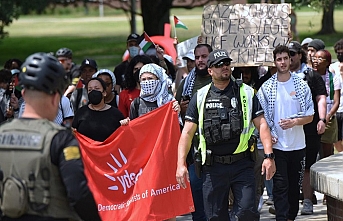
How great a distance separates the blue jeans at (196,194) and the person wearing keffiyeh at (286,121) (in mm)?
793

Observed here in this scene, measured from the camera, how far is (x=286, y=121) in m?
8.50

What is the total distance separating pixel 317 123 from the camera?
9.71m

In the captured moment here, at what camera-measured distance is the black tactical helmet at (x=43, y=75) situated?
434 centimetres

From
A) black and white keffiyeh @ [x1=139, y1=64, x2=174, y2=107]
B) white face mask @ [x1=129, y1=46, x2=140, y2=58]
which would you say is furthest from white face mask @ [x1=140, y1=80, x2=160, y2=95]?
white face mask @ [x1=129, y1=46, x2=140, y2=58]

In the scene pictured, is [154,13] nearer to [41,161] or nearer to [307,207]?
[307,207]

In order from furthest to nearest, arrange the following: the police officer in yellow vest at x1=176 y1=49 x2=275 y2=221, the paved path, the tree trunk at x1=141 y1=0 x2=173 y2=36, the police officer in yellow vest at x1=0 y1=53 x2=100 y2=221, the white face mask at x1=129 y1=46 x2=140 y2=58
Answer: the tree trunk at x1=141 y1=0 x2=173 y2=36, the white face mask at x1=129 y1=46 x2=140 y2=58, the paved path, the police officer in yellow vest at x1=176 y1=49 x2=275 y2=221, the police officer in yellow vest at x1=0 y1=53 x2=100 y2=221

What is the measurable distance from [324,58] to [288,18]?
2.23 ft

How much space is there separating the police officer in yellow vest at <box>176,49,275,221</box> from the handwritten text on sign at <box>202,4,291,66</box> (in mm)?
2834

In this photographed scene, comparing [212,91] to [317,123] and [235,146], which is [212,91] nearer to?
[235,146]

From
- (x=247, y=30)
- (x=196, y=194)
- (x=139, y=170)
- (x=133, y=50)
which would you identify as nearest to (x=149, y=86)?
(x=139, y=170)

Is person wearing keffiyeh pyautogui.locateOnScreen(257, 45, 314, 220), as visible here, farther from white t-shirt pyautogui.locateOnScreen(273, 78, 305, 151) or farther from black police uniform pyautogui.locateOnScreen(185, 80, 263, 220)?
black police uniform pyautogui.locateOnScreen(185, 80, 263, 220)

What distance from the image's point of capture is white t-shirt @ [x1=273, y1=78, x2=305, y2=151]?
859cm

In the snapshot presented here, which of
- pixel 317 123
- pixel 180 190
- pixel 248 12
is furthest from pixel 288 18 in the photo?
pixel 180 190

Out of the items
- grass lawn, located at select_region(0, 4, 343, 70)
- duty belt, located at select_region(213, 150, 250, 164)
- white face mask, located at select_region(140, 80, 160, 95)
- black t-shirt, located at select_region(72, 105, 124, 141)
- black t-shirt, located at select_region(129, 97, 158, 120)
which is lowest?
grass lawn, located at select_region(0, 4, 343, 70)
